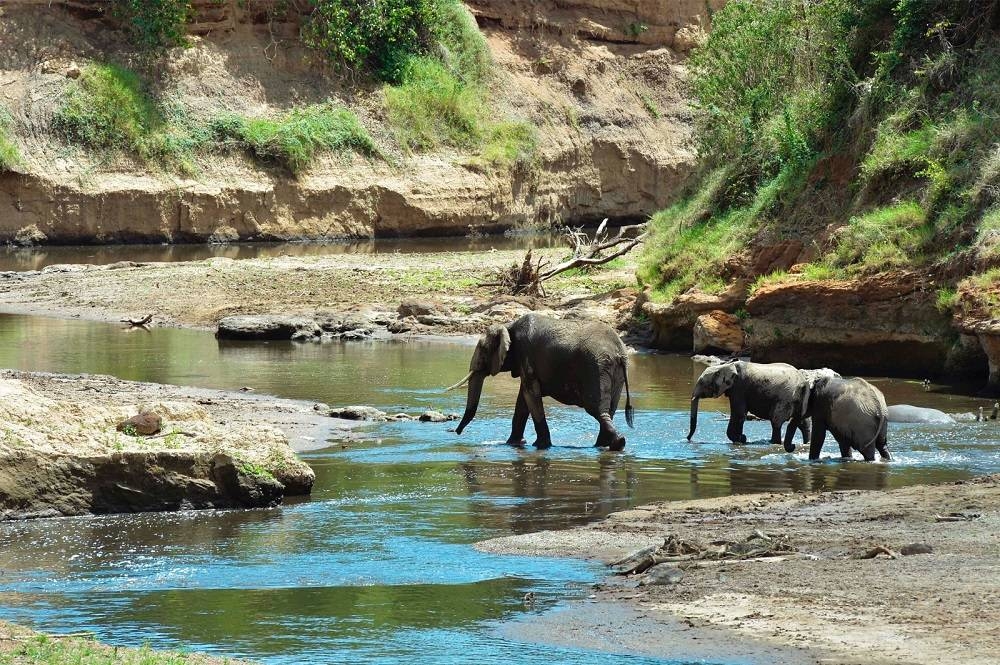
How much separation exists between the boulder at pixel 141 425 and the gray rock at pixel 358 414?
201 inches

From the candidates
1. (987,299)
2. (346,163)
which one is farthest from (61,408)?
(346,163)

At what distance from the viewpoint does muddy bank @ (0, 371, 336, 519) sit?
36.1 feet

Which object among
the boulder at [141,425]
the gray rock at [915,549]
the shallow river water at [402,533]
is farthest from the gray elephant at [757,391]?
the gray rock at [915,549]

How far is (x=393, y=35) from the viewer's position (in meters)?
49.2

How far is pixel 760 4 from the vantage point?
29594 mm

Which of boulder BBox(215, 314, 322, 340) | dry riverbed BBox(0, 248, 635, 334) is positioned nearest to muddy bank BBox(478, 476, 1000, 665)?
boulder BBox(215, 314, 322, 340)

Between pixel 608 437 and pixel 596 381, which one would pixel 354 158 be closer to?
pixel 596 381

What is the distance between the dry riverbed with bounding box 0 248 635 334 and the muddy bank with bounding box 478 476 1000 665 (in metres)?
14.5

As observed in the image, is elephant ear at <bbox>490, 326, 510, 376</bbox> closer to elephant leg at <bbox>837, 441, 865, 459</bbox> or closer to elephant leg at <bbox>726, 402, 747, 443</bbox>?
elephant leg at <bbox>726, 402, 747, 443</bbox>

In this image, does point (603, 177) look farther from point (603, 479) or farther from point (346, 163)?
point (603, 479)

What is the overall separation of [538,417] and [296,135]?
3138 cm

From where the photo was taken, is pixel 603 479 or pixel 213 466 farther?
pixel 603 479

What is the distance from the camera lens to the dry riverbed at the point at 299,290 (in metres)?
26.9

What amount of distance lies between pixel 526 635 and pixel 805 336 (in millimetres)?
13931
